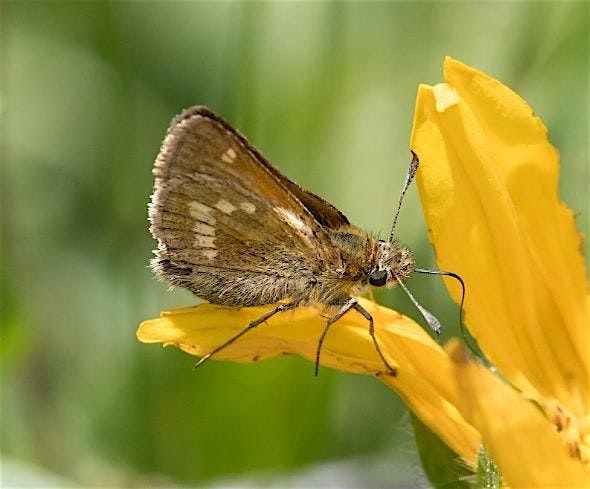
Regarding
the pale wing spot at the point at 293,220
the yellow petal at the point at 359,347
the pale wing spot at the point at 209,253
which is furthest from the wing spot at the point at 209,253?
the yellow petal at the point at 359,347

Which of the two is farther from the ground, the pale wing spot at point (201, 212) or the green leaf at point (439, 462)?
the pale wing spot at point (201, 212)

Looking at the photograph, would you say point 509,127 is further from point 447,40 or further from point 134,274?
point 447,40

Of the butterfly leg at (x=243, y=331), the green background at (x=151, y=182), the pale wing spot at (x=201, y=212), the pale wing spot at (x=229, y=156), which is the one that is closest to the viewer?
the butterfly leg at (x=243, y=331)

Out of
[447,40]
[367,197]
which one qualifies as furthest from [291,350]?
[447,40]

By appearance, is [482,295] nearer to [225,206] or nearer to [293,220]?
[293,220]

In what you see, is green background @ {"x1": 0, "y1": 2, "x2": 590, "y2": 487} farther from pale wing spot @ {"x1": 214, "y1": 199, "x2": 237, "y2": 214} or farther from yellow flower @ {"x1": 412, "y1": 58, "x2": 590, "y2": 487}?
yellow flower @ {"x1": 412, "y1": 58, "x2": 590, "y2": 487}

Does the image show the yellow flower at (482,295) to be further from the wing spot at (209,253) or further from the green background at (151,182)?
the green background at (151,182)
